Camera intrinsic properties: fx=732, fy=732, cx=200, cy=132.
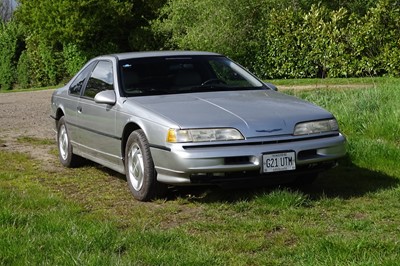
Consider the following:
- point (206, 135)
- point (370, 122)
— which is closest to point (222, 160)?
point (206, 135)

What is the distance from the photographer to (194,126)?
6207mm

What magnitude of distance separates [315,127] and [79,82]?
11.0ft

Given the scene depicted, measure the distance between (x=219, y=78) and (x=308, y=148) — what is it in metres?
1.69

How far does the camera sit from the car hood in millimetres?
6266

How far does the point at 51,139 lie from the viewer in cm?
1181

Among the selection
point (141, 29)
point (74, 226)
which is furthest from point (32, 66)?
point (74, 226)

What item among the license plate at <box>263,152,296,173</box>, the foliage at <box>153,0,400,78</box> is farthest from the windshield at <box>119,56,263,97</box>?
the foliage at <box>153,0,400,78</box>

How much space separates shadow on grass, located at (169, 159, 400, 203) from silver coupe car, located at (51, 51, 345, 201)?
0.19 metres

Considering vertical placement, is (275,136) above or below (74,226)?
above

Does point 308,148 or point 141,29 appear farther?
point 141,29

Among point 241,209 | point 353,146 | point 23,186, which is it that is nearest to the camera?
point 241,209

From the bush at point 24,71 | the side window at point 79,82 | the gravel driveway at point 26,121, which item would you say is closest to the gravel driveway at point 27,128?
the gravel driveway at point 26,121

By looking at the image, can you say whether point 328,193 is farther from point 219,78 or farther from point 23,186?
point 23,186

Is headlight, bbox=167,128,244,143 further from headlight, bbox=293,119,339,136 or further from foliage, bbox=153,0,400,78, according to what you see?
foliage, bbox=153,0,400,78
